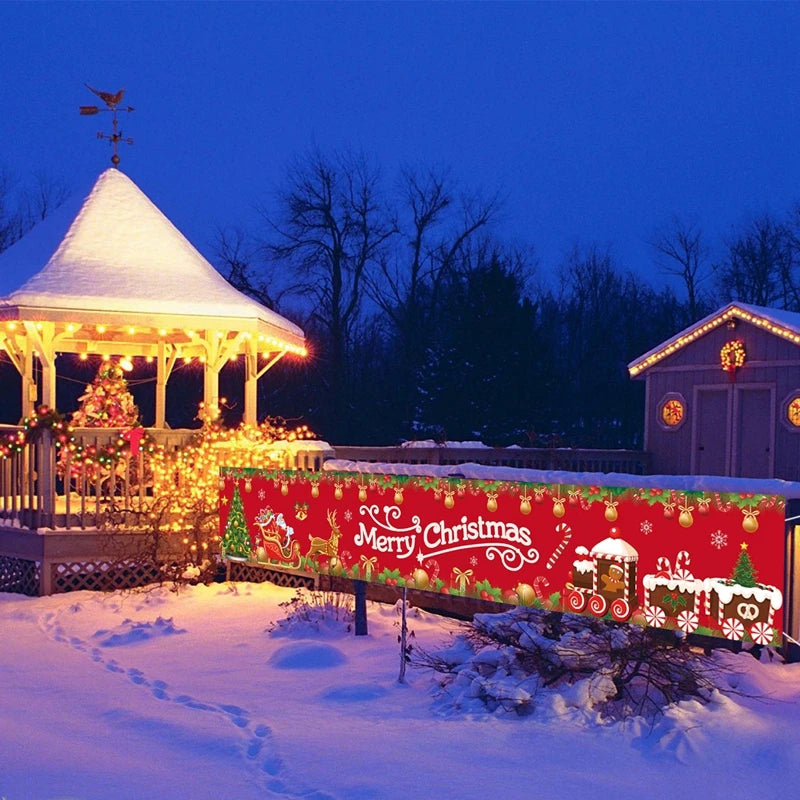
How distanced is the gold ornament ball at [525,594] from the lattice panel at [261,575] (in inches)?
204

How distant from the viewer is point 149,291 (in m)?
12.8

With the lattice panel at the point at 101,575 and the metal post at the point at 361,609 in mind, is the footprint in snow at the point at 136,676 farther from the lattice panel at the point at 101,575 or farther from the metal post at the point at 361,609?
the lattice panel at the point at 101,575

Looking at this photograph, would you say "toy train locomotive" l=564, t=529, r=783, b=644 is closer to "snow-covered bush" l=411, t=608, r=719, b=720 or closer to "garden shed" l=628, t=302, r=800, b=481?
"snow-covered bush" l=411, t=608, r=719, b=720

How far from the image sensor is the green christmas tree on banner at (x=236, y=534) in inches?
371

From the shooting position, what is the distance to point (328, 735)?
5949mm

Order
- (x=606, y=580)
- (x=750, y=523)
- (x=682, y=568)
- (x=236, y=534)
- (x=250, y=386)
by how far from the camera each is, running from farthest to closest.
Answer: (x=250, y=386) < (x=236, y=534) < (x=606, y=580) < (x=682, y=568) < (x=750, y=523)

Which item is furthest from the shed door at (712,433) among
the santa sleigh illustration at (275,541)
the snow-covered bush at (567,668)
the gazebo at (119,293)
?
the snow-covered bush at (567,668)

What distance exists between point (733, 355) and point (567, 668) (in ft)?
43.3

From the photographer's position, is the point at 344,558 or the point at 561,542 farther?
the point at 344,558

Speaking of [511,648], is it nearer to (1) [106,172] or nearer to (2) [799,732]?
(2) [799,732]

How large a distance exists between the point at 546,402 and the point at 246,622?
21044mm

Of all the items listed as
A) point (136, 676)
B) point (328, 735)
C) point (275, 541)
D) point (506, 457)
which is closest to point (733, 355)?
point (506, 457)

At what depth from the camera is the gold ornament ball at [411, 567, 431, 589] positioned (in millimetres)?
7531

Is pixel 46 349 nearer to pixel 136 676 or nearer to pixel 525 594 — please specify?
pixel 136 676
